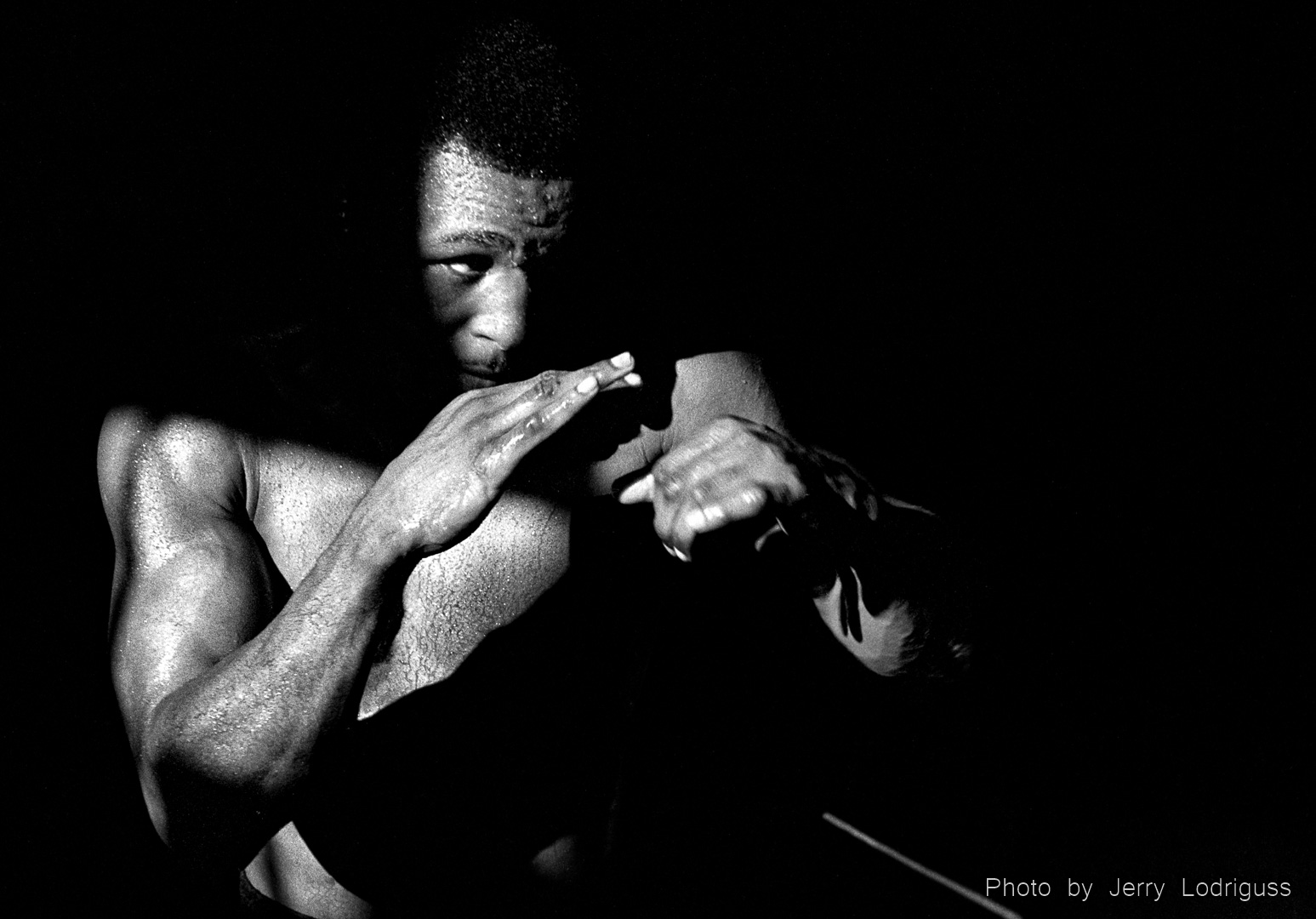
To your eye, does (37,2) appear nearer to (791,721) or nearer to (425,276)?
(425,276)

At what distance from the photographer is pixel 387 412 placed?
139cm

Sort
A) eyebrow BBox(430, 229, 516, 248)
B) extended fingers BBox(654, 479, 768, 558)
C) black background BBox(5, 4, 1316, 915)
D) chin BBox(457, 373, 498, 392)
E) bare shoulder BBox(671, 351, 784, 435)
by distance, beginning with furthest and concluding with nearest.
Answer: black background BBox(5, 4, 1316, 915)
bare shoulder BBox(671, 351, 784, 435)
chin BBox(457, 373, 498, 392)
eyebrow BBox(430, 229, 516, 248)
extended fingers BBox(654, 479, 768, 558)

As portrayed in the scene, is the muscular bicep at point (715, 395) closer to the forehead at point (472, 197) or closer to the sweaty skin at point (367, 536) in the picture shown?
the sweaty skin at point (367, 536)

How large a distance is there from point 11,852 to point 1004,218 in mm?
2618

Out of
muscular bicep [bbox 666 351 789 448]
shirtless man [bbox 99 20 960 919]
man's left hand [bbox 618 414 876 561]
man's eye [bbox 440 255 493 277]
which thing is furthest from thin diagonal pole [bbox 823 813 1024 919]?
man's eye [bbox 440 255 493 277]

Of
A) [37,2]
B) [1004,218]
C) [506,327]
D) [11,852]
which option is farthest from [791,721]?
[37,2]

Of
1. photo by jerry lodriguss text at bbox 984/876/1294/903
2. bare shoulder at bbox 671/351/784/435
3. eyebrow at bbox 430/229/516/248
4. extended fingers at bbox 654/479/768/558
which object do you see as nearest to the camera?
extended fingers at bbox 654/479/768/558

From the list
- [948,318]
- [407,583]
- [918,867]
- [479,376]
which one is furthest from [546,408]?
[918,867]

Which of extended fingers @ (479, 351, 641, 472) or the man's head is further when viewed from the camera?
the man's head

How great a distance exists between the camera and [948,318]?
2119 millimetres

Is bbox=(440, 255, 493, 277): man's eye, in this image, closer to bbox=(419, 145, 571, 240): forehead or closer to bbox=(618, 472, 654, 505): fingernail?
bbox=(419, 145, 571, 240): forehead

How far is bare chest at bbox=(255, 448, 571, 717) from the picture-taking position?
1.30 metres

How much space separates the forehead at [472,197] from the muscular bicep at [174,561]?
447 millimetres

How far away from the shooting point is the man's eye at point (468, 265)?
1189 mm
